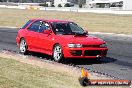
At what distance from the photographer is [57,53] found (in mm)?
14758

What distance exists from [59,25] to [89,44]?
6.12ft

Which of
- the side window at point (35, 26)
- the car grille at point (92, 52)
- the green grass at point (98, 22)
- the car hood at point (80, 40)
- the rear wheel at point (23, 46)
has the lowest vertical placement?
the green grass at point (98, 22)

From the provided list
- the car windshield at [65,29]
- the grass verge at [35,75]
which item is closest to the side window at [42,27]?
the car windshield at [65,29]

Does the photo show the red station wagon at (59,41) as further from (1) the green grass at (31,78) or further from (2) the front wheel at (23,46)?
(1) the green grass at (31,78)

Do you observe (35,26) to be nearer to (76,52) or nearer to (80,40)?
(80,40)

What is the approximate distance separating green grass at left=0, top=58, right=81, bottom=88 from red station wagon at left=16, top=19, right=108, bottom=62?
197 centimetres

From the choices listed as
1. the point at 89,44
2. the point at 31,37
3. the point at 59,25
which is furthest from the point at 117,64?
the point at 31,37

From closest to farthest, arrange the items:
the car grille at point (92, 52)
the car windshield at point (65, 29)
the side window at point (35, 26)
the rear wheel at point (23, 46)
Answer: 1. the car grille at point (92, 52)
2. the car windshield at point (65, 29)
3. the side window at point (35, 26)
4. the rear wheel at point (23, 46)

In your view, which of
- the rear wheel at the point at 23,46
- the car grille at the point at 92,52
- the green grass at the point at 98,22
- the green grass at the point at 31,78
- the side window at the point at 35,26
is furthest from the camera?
the green grass at the point at 98,22

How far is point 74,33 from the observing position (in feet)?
50.0

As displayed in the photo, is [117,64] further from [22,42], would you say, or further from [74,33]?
[22,42]

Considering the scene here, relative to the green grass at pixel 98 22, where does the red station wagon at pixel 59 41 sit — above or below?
above

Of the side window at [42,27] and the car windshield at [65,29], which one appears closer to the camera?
the car windshield at [65,29]

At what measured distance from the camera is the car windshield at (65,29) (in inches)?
602
